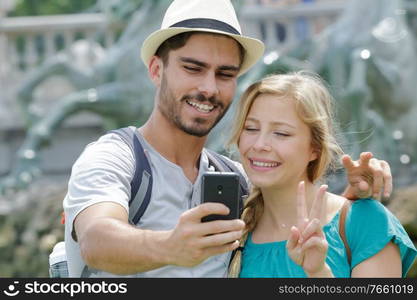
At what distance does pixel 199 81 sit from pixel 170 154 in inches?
9.1

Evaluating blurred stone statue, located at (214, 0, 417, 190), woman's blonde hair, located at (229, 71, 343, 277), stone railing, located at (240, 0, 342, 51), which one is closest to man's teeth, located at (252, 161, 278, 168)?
woman's blonde hair, located at (229, 71, 343, 277)

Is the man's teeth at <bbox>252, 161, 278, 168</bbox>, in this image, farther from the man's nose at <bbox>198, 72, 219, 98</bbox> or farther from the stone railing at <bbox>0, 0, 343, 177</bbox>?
the stone railing at <bbox>0, 0, 343, 177</bbox>

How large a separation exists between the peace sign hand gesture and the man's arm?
0.54 feet

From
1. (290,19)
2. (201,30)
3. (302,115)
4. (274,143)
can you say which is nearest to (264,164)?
(274,143)

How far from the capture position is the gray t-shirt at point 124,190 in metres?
2.69

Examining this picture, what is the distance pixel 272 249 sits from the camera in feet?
9.68

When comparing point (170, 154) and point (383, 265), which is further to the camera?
point (170, 154)

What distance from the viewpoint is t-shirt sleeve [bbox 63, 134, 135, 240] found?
267 cm

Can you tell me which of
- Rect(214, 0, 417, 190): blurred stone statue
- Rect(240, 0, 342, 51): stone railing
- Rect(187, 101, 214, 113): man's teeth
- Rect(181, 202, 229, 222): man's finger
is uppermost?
Rect(240, 0, 342, 51): stone railing

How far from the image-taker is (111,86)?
420 inches

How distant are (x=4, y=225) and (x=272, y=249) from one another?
27.3 feet

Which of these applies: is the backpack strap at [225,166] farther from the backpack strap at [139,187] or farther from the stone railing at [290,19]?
the stone railing at [290,19]

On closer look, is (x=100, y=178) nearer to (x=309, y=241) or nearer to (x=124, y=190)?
(x=124, y=190)

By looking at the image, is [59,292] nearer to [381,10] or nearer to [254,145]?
[254,145]
